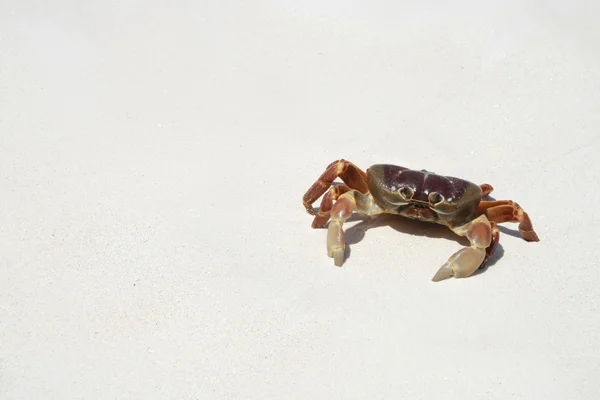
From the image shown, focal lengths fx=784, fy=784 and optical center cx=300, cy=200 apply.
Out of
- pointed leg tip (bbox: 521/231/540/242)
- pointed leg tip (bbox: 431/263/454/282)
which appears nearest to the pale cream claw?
pointed leg tip (bbox: 431/263/454/282)

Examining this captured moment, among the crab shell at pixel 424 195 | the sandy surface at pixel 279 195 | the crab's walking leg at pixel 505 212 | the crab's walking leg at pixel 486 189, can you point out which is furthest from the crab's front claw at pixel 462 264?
the crab's walking leg at pixel 486 189

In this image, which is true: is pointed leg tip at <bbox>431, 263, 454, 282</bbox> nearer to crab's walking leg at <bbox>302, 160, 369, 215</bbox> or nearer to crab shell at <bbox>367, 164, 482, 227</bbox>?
crab shell at <bbox>367, 164, 482, 227</bbox>

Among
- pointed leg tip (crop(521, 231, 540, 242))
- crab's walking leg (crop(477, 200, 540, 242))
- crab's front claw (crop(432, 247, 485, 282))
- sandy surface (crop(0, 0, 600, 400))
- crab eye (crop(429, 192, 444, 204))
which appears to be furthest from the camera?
pointed leg tip (crop(521, 231, 540, 242))

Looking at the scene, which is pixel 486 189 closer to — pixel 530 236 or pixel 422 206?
pixel 530 236

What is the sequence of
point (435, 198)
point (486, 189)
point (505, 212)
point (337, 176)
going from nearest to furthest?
point (435, 198) < point (505, 212) < point (337, 176) < point (486, 189)

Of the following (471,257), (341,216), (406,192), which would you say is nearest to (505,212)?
(471,257)

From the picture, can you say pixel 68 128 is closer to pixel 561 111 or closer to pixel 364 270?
pixel 364 270
